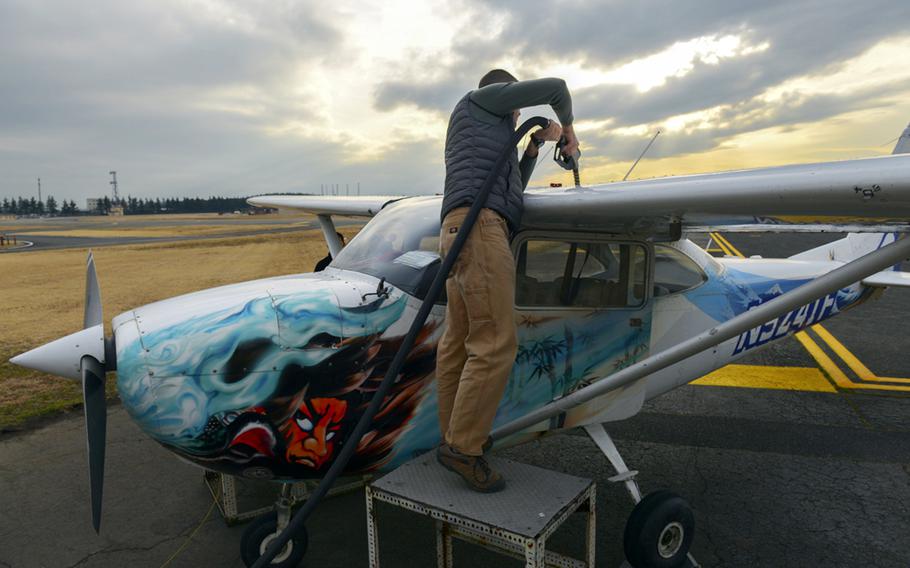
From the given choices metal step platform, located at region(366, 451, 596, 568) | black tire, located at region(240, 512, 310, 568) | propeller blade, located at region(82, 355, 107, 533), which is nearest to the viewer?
metal step platform, located at region(366, 451, 596, 568)

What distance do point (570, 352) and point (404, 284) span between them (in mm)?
1097

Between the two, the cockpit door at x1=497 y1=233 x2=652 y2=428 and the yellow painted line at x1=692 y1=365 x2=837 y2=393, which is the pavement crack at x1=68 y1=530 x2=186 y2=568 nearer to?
the cockpit door at x1=497 y1=233 x2=652 y2=428

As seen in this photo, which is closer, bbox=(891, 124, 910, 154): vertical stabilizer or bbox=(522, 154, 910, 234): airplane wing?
bbox=(522, 154, 910, 234): airplane wing

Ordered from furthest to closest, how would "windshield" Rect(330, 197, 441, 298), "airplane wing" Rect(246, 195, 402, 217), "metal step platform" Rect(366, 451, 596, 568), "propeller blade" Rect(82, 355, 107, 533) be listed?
"airplane wing" Rect(246, 195, 402, 217)
"windshield" Rect(330, 197, 441, 298)
"propeller blade" Rect(82, 355, 107, 533)
"metal step platform" Rect(366, 451, 596, 568)

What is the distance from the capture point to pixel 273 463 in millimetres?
2922

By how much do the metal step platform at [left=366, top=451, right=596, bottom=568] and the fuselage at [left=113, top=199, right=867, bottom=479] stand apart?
216 mm

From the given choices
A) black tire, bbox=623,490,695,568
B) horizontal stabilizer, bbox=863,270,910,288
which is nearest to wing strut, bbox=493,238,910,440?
black tire, bbox=623,490,695,568

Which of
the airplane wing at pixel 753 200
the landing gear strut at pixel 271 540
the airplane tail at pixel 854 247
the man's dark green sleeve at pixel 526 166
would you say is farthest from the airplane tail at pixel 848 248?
the landing gear strut at pixel 271 540

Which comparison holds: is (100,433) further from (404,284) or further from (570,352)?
(570,352)

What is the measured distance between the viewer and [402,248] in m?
3.54

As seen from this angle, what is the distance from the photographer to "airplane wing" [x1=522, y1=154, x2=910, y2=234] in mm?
2297

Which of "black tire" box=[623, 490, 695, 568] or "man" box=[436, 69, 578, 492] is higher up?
"man" box=[436, 69, 578, 492]

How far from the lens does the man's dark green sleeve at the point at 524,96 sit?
2742 mm

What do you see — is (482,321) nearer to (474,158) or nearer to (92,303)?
(474,158)
